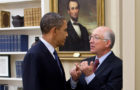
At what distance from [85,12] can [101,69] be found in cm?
163

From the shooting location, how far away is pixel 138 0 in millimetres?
642

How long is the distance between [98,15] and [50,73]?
77.8 inches

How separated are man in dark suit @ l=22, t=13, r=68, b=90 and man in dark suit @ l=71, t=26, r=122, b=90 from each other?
228 mm

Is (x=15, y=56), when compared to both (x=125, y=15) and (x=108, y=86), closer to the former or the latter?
(x=108, y=86)

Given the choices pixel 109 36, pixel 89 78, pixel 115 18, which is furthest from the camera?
pixel 115 18

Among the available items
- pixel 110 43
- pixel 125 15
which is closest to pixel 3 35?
pixel 110 43

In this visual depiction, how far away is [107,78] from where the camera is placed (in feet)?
6.57

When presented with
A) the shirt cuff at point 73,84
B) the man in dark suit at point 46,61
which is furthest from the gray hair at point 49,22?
the shirt cuff at point 73,84

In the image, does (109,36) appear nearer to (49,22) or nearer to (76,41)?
(49,22)

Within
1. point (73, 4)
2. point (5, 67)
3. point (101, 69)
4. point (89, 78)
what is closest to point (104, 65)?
point (101, 69)

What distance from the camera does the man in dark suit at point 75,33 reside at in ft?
11.7

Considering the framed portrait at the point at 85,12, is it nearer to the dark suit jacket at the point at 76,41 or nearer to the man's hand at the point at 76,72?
the dark suit jacket at the point at 76,41

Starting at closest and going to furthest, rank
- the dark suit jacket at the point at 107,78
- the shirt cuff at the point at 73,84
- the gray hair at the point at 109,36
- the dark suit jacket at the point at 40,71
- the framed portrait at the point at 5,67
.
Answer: the dark suit jacket at the point at 40,71 < the dark suit jacket at the point at 107,78 < the shirt cuff at the point at 73,84 < the gray hair at the point at 109,36 < the framed portrait at the point at 5,67

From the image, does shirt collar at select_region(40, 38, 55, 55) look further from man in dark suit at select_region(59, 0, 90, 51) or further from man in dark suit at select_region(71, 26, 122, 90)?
man in dark suit at select_region(59, 0, 90, 51)
